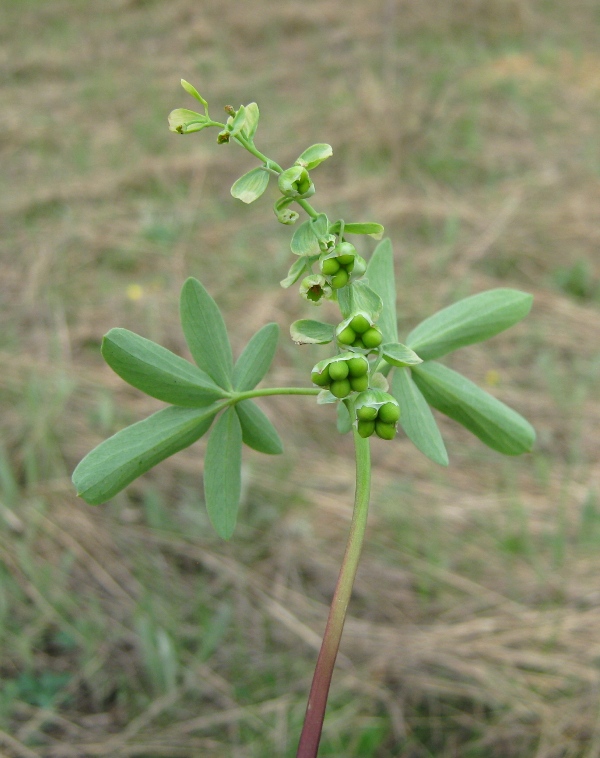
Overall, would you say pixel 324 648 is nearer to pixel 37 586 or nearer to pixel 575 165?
pixel 37 586

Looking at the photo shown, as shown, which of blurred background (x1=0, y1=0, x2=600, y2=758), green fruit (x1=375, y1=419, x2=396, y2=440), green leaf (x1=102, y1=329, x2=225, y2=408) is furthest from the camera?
blurred background (x1=0, y1=0, x2=600, y2=758)

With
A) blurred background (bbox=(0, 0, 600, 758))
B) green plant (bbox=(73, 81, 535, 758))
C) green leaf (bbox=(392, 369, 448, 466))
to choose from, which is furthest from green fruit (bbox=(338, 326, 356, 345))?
blurred background (bbox=(0, 0, 600, 758))

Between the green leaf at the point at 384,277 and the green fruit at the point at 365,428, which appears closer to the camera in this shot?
the green fruit at the point at 365,428

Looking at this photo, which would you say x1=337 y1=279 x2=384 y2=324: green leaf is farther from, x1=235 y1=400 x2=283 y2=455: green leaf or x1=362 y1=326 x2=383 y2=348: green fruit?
x1=235 y1=400 x2=283 y2=455: green leaf

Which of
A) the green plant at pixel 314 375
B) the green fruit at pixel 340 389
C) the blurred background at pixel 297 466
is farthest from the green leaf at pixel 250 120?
the blurred background at pixel 297 466

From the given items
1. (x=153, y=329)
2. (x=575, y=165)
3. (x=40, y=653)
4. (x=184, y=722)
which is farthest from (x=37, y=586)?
(x=575, y=165)

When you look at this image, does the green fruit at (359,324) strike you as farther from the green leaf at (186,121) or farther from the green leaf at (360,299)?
A: the green leaf at (186,121)

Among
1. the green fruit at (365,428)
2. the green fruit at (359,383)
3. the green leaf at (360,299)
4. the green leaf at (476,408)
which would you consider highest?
the green leaf at (476,408)

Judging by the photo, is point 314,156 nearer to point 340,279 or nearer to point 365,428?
point 340,279
